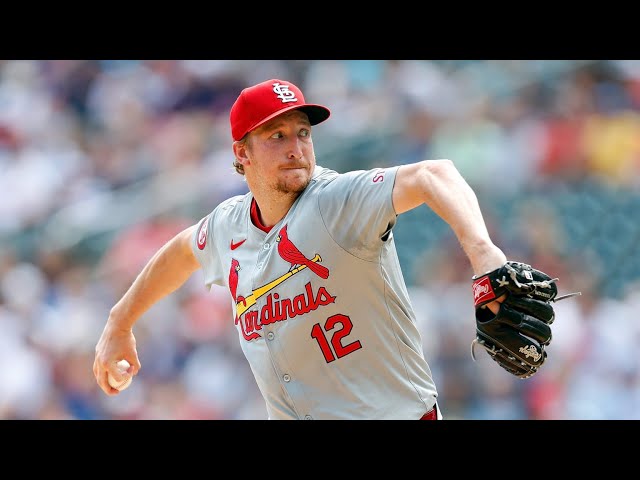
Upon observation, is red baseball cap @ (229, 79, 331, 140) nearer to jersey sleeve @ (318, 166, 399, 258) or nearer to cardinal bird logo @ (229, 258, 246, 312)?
jersey sleeve @ (318, 166, 399, 258)

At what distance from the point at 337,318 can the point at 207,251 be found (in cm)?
81

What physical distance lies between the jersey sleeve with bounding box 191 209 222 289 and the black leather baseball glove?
4.61 ft

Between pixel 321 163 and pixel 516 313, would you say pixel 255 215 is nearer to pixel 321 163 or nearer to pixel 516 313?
pixel 516 313

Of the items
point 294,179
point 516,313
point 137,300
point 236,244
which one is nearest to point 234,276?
point 236,244

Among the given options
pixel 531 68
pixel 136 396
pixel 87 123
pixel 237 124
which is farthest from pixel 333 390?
pixel 87 123

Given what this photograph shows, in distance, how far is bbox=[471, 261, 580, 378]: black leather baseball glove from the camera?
2131mm

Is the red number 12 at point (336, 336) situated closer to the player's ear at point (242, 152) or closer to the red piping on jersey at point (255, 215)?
the red piping on jersey at point (255, 215)

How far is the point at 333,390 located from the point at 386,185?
759 millimetres

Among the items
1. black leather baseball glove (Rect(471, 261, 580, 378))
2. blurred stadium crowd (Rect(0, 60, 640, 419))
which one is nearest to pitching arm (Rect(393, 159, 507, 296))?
black leather baseball glove (Rect(471, 261, 580, 378))

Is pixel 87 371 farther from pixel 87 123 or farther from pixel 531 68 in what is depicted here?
pixel 531 68

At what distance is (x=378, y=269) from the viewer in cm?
283

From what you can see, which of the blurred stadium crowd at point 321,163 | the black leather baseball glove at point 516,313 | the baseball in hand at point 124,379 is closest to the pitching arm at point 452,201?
the black leather baseball glove at point 516,313

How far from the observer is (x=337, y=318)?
285 centimetres

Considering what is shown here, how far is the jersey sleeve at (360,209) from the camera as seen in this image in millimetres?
2623
